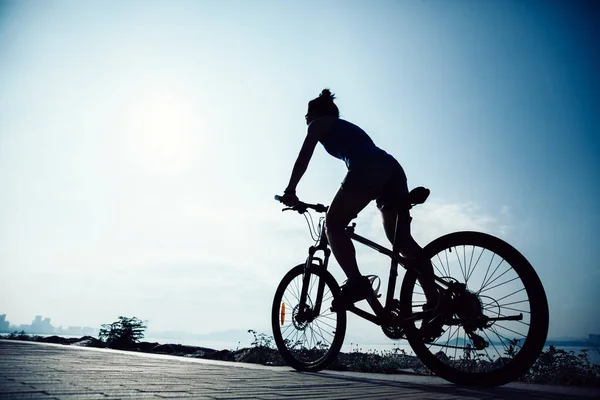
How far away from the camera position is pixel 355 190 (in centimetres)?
321

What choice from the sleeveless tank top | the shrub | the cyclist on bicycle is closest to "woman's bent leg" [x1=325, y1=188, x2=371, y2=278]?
the cyclist on bicycle

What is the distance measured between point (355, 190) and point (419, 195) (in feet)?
1.79

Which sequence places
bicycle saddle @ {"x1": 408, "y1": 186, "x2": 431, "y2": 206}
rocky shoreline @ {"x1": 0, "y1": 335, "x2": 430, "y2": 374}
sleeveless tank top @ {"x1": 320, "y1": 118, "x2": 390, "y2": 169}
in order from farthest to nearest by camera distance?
1. rocky shoreline @ {"x1": 0, "y1": 335, "x2": 430, "y2": 374}
2. sleeveless tank top @ {"x1": 320, "y1": 118, "x2": 390, "y2": 169}
3. bicycle saddle @ {"x1": 408, "y1": 186, "x2": 431, "y2": 206}

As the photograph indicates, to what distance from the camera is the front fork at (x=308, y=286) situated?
3850mm

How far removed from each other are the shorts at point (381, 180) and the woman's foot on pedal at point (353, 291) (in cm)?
64

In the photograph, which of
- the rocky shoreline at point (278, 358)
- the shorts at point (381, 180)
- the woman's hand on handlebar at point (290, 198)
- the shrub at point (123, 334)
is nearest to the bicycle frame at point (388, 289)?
the shorts at point (381, 180)

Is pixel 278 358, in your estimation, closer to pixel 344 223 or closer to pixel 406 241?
pixel 344 223

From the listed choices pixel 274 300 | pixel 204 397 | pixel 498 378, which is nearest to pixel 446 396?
pixel 498 378

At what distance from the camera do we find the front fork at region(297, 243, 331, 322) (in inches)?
152

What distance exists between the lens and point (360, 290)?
315cm

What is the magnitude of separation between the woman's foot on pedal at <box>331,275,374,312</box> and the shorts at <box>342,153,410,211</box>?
2.09 feet

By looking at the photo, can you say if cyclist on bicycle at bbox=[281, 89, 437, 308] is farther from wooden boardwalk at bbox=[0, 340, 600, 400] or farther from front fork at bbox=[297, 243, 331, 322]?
wooden boardwalk at bbox=[0, 340, 600, 400]

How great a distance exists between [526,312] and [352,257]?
1.28m

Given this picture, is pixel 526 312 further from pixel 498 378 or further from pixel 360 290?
pixel 360 290
